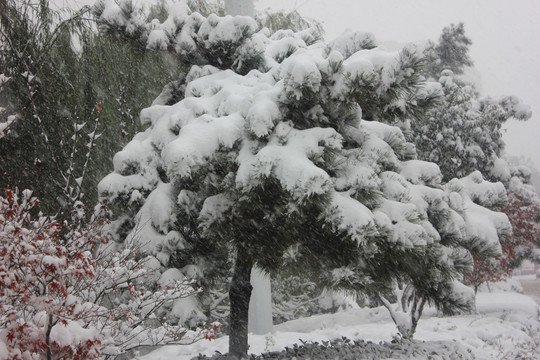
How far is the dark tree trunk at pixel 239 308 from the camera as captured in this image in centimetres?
457

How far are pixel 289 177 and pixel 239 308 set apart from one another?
1.95 metres

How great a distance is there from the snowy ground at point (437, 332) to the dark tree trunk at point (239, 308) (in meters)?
1.69

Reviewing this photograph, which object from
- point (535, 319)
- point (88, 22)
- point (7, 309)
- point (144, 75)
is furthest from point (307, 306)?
point (7, 309)

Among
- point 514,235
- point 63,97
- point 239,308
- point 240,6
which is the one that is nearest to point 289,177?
point 239,308

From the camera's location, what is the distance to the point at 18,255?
244cm

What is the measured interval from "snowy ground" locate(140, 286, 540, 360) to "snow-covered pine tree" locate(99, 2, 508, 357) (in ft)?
7.42

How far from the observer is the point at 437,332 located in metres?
8.64

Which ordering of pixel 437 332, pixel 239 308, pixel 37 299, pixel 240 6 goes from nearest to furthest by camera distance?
1. pixel 37 299
2. pixel 239 308
3. pixel 240 6
4. pixel 437 332

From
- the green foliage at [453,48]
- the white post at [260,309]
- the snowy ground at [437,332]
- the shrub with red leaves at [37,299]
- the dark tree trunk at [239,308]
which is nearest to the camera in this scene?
the shrub with red leaves at [37,299]

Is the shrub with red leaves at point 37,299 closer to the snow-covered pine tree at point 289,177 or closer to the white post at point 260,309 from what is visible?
the snow-covered pine tree at point 289,177

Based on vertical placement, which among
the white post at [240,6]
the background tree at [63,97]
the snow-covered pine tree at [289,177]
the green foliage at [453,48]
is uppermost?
the green foliage at [453,48]

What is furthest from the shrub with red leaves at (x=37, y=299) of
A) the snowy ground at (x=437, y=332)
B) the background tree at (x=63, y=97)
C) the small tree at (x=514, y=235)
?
the small tree at (x=514, y=235)

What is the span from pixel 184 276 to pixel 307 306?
872cm

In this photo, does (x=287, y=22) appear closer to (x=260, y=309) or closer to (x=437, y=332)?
(x=260, y=309)
